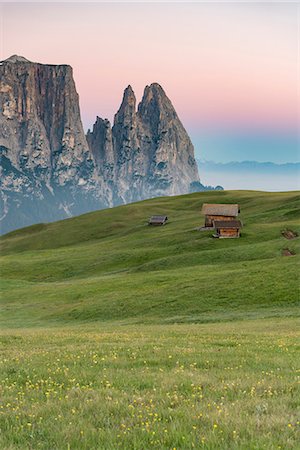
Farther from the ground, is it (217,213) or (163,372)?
(217,213)

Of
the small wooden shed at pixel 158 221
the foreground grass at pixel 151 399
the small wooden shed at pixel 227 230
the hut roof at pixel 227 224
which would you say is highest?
the small wooden shed at pixel 158 221

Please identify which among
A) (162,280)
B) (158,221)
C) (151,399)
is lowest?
(162,280)

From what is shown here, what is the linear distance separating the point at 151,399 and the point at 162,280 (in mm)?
52177

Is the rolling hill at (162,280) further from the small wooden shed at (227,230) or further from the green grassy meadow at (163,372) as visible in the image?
the small wooden shed at (227,230)

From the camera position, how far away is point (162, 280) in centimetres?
6262

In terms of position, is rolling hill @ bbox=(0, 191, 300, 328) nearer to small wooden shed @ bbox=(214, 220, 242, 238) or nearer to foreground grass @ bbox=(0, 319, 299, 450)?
small wooden shed @ bbox=(214, 220, 242, 238)

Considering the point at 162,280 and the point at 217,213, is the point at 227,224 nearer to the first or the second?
the point at 217,213

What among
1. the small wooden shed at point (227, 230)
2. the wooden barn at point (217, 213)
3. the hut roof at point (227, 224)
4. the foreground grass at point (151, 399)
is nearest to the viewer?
the foreground grass at point (151, 399)

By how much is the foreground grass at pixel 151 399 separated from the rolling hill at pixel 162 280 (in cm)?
2629

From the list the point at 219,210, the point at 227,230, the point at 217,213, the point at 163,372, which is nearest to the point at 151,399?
the point at 163,372

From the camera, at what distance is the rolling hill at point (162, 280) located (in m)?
48.6

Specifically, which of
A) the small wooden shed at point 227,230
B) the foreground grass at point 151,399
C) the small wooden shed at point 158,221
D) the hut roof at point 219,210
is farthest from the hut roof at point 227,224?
the foreground grass at point 151,399

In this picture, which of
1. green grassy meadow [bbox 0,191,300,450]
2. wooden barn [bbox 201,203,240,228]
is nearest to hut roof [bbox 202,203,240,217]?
wooden barn [bbox 201,203,240,228]

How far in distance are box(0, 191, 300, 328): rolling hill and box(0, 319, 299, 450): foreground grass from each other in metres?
26.3
